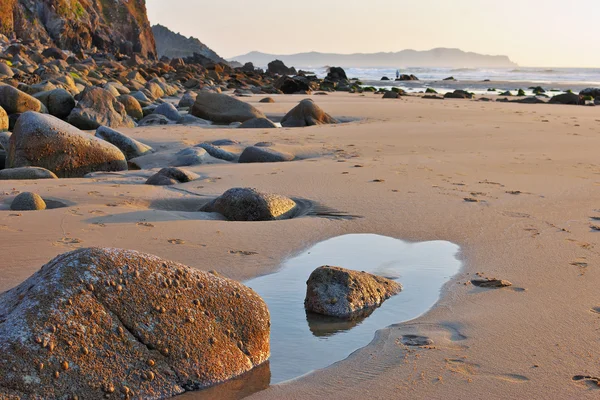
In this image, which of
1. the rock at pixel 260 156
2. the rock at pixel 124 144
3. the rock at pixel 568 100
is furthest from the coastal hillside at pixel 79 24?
the rock at pixel 260 156

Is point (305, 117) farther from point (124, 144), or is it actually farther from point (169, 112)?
point (124, 144)

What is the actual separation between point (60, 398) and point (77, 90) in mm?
13146

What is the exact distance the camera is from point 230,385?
2338 mm

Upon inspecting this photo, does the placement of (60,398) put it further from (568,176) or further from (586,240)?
(568,176)

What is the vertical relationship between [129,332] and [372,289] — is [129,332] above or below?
above

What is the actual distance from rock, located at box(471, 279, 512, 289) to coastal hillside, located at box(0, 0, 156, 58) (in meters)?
42.0

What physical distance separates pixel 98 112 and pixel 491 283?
26.0 ft

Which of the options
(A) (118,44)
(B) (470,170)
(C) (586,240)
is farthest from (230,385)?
(A) (118,44)

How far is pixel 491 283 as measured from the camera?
11.1ft

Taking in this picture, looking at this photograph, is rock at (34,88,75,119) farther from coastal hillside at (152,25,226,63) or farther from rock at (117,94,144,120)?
coastal hillside at (152,25,226,63)

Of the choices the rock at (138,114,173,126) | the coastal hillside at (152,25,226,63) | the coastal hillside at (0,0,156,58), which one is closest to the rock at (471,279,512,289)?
the rock at (138,114,173,126)

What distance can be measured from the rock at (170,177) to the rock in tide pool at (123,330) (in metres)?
3.24

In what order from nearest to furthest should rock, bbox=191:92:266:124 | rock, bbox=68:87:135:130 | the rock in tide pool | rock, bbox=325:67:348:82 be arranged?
the rock in tide pool → rock, bbox=68:87:135:130 → rock, bbox=191:92:266:124 → rock, bbox=325:67:348:82

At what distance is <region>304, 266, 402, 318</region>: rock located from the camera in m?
3.06
